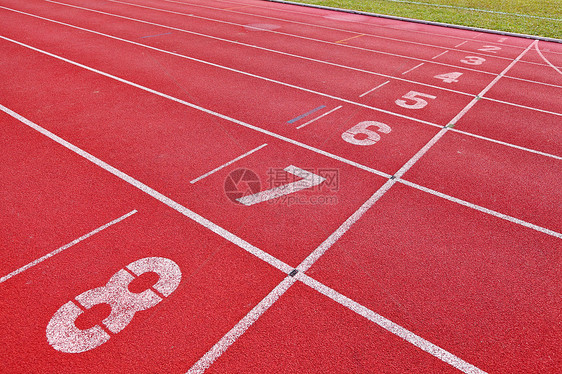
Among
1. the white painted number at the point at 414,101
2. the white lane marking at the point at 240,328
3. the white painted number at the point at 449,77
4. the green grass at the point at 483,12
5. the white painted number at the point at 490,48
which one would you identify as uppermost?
the green grass at the point at 483,12

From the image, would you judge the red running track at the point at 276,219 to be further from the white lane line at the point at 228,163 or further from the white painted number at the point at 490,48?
the white painted number at the point at 490,48

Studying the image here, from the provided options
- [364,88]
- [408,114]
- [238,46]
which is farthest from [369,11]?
[408,114]

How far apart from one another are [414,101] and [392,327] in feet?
23.4

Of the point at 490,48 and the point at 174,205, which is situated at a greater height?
the point at 490,48

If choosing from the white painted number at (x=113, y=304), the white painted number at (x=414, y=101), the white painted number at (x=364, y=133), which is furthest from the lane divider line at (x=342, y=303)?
the white painted number at (x=414, y=101)

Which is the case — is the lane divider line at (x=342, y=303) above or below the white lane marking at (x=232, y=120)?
below

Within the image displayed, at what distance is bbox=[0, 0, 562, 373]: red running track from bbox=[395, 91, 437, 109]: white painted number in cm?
7

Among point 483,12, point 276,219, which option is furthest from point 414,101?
point 483,12

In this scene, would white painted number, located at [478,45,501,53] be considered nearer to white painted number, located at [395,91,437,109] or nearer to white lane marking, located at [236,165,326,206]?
white painted number, located at [395,91,437,109]

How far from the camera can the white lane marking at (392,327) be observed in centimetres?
380

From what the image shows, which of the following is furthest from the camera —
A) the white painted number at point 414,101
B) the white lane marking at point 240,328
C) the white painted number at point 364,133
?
the white painted number at point 414,101

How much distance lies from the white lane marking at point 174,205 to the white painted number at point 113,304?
847 millimetres

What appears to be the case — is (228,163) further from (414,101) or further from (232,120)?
(414,101)

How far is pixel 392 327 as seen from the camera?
4137 millimetres
